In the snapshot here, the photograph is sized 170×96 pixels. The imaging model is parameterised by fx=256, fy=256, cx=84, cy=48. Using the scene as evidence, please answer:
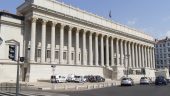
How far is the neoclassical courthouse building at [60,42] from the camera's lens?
54.8 m

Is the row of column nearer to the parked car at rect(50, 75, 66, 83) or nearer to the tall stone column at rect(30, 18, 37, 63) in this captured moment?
the tall stone column at rect(30, 18, 37, 63)

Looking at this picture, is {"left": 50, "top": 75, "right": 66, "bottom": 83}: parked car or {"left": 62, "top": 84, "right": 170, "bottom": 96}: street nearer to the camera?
{"left": 62, "top": 84, "right": 170, "bottom": 96}: street

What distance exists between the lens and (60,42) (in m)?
62.3

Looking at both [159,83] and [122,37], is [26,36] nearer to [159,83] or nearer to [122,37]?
[159,83]

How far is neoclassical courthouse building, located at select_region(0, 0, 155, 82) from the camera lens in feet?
180

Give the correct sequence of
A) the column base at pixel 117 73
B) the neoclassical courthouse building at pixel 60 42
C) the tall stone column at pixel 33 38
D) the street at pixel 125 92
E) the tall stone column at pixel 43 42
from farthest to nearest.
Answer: the column base at pixel 117 73
the tall stone column at pixel 43 42
the tall stone column at pixel 33 38
the neoclassical courthouse building at pixel 60 42
the street at pixel 125 92

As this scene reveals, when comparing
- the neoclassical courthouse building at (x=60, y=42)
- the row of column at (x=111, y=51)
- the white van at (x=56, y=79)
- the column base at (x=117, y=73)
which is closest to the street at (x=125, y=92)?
the neoclassical courthouse building at (x=60, y=42)

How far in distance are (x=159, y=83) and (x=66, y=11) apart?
2963 cm

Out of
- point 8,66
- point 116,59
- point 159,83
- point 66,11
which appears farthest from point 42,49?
point 116,59

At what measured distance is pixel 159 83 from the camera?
49.9 meters

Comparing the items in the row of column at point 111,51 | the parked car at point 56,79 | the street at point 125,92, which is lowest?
the street at point 125,92

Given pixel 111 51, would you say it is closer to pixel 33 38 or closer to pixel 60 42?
pixel 60 42

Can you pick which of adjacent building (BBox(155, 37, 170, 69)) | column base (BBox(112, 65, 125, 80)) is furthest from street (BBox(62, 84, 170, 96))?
adjacent building (BBox(155, 37, 170, 69))

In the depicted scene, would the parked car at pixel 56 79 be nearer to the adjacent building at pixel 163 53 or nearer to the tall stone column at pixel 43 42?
the tall stone column at pixel 43 42
